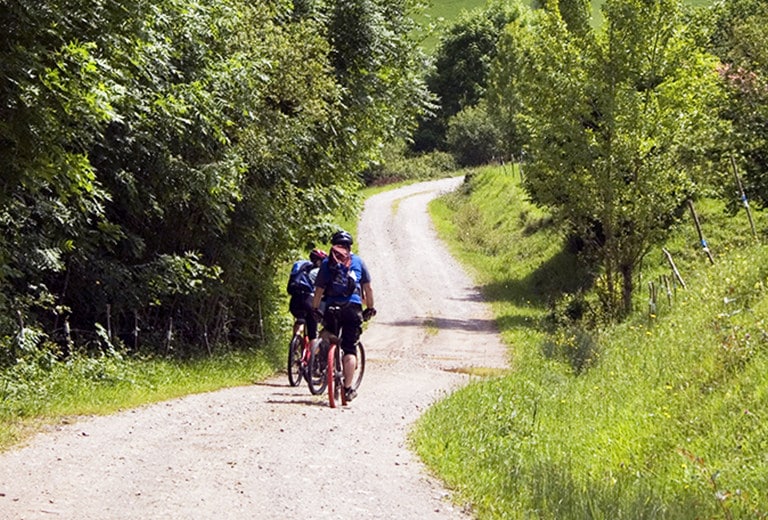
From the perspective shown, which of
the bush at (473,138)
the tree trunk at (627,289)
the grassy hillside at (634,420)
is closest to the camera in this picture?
the grassy hillside at (634,420)

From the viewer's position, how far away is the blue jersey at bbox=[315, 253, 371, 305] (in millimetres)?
11602

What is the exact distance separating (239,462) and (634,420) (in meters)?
5.06

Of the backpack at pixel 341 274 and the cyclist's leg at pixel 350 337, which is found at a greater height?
the backpack at pixel 341 274

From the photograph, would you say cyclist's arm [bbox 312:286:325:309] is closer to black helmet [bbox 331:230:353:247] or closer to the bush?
black helmet [bbox 331:230:353:247]

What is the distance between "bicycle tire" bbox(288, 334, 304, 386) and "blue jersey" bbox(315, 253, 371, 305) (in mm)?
2717

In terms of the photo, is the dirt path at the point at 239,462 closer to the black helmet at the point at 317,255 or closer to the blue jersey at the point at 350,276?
the blue jersey at the point at 350,276

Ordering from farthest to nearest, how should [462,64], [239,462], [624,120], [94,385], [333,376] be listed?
[462,64] < [624,120] < [94,385] < [333,376] < [239,462]

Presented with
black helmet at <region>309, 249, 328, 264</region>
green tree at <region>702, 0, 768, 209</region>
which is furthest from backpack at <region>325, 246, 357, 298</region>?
green tree at <region>702, 0, 768, 209</region>

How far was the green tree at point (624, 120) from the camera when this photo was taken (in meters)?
23.1

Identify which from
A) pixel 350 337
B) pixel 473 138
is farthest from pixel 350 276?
pixel 473 138

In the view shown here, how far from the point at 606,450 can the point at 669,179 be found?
14277mm

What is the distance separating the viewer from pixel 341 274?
11.6m

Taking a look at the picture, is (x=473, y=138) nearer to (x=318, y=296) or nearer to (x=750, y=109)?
(x=750, y=109)

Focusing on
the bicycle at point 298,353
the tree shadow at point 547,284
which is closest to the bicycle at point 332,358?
the bicycle at point 298,353
